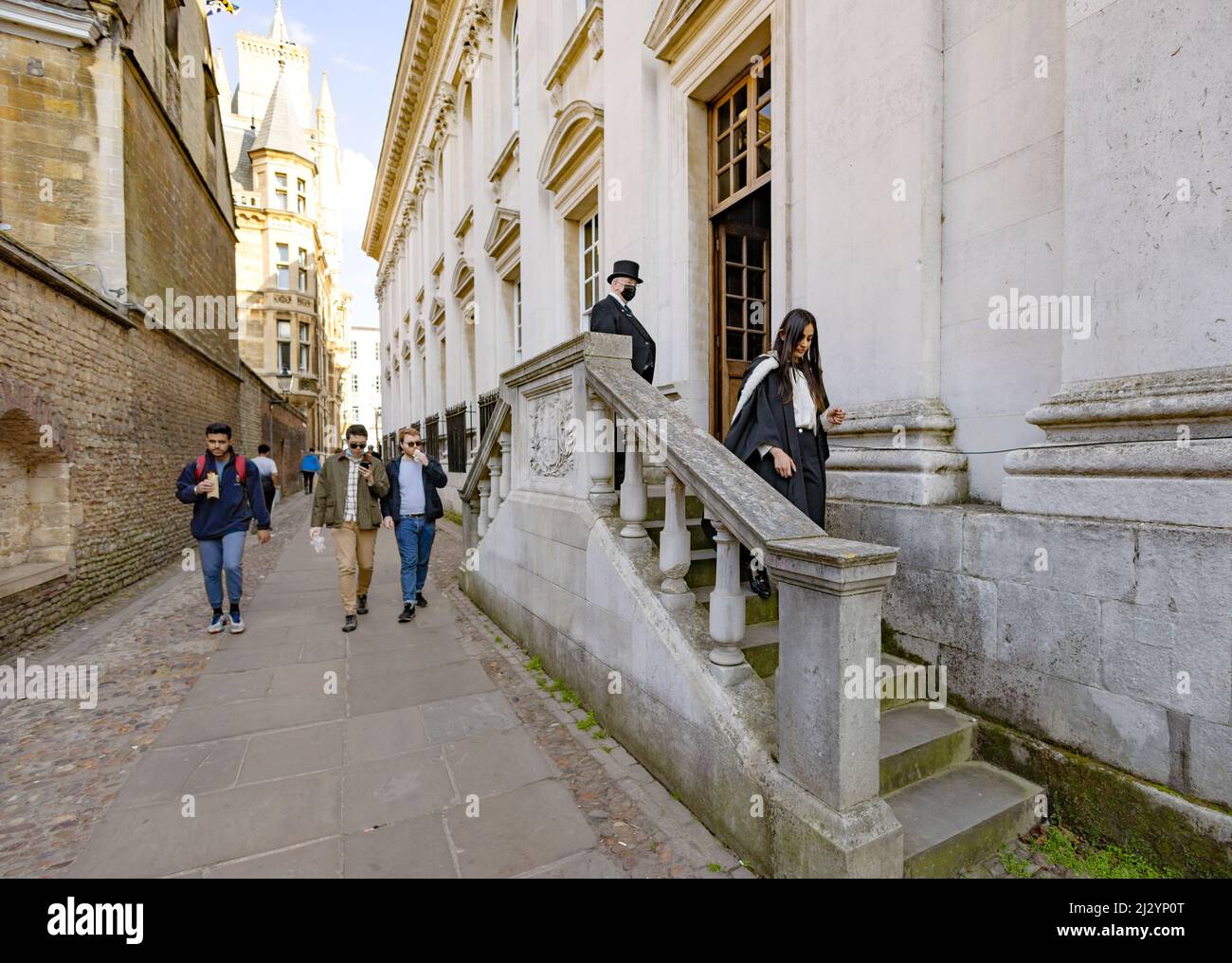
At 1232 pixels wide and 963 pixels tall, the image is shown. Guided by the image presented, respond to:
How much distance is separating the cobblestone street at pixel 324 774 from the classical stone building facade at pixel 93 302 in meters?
1.93

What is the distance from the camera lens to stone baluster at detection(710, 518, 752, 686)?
8.87 ft

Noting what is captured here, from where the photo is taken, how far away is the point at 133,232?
29.5 feet

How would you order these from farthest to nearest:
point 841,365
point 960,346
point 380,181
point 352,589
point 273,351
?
point 273,351
point 380,181
point 352,589
point 841,365
point 960,346

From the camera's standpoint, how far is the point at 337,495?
235 inches

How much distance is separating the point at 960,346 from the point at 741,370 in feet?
9.37

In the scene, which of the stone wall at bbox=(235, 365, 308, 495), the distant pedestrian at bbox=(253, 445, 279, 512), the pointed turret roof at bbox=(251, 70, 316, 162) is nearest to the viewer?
the distant pedestrian at bbox=(253, 445, 279, 512)

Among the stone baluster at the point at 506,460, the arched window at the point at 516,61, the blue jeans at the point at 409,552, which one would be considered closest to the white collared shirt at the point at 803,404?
the stone baluster at the point at 506,460

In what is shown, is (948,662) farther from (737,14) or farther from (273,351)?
(273,351)

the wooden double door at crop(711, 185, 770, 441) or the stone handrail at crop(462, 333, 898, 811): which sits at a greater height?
the wooden double door at crop(711, 185, 770, 441)

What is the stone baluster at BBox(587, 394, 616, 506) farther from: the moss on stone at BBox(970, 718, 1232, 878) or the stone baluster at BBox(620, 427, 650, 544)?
the moss on stone at BBox(970, 718, 1232, 878)

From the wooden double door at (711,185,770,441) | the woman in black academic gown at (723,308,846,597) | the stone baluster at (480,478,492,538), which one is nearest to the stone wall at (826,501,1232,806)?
the woman in black academic gown at (723,308,846,597)

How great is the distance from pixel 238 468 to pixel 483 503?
8.06ft

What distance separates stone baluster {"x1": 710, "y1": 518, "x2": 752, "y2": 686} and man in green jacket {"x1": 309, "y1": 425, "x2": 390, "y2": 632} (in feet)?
14.6
